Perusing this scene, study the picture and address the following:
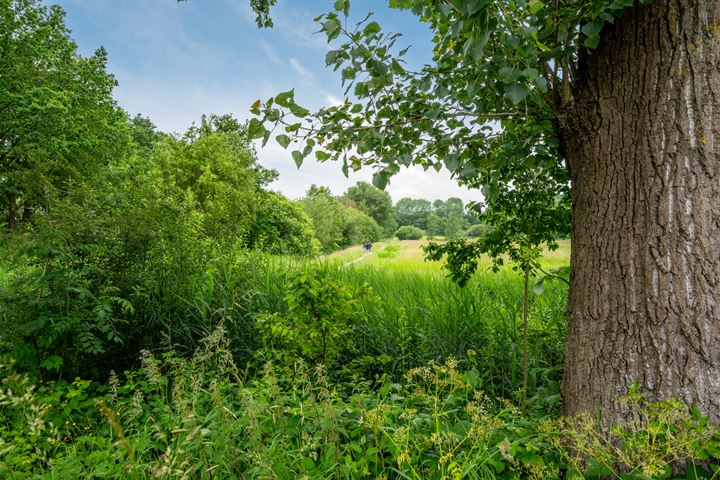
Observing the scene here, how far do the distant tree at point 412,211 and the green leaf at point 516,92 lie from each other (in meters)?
71.3

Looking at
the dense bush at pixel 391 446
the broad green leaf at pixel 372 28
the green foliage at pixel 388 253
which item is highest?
the broad green leaf at pixel 372 28

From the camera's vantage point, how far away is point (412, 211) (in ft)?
298

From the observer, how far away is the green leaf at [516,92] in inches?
54.8

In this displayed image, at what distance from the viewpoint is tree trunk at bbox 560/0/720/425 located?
159cm

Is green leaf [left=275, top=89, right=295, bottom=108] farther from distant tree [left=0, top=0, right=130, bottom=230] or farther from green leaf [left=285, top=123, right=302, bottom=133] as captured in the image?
distant tree [left=0, top=0, right=130, bottom=230]

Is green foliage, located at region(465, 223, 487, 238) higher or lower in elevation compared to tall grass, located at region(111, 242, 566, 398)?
higher

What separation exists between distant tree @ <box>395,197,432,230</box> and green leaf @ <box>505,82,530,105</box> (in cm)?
7126

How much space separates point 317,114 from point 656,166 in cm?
162

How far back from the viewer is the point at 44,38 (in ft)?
51.3

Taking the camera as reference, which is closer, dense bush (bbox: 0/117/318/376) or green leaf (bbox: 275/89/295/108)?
green leaf (bbox: 275/89/295/108)

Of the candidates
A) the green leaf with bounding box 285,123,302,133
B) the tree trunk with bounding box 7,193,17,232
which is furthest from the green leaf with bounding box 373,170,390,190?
the tree trunk with bounding box 7,193,17,232

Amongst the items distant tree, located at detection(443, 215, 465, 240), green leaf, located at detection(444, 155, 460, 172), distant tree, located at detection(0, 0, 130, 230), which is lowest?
distant tree, located at detection(443, 215, 465, 240)

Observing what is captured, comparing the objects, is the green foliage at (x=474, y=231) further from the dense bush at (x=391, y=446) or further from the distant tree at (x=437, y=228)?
the dense bush at (x=391, y=446)

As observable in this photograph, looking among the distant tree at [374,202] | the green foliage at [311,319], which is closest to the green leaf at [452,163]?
the green foliage at [311,319]
